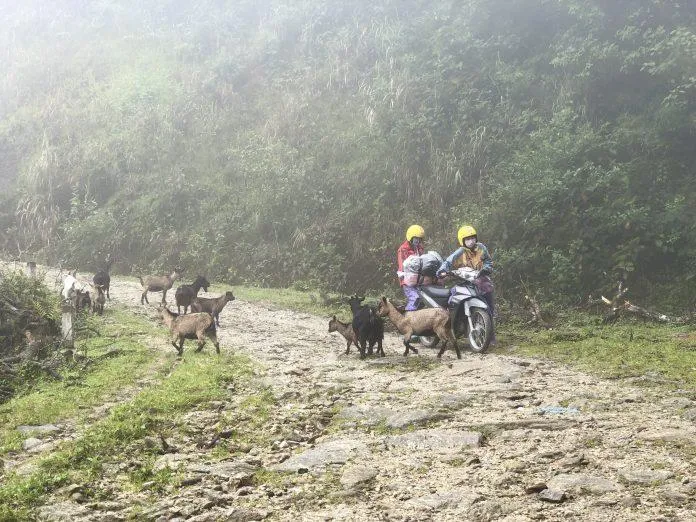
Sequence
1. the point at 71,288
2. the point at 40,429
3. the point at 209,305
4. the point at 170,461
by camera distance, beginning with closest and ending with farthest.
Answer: the point at 170,461
the point at 40,429
the point at 209,305
the point at 71,288

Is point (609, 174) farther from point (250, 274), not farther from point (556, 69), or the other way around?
point (250, 274)

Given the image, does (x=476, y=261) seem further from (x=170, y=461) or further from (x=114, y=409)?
(x=170, y=461)

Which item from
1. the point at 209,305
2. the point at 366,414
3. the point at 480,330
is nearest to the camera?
the point at 366,414

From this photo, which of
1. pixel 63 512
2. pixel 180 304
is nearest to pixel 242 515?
pixel 63 512

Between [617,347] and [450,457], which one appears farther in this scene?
[617,347]

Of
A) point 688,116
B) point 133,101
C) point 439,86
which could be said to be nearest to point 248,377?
Result: point 688,116

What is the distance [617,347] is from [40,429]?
7690 millimetres

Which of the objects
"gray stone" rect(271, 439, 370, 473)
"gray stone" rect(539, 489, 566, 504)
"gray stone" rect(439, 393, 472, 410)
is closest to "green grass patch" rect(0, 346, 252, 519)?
"gray stone" rect(271, 439, 370, 473)

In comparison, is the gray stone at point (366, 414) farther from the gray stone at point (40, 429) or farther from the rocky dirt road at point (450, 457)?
the gray stone at point (40, 429)

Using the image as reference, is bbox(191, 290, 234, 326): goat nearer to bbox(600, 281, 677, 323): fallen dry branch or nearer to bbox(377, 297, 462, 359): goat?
bbox(377, 297, 462, 359): goat

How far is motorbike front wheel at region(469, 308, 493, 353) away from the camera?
9.38 m

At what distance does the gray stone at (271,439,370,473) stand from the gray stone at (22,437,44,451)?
2476 mm

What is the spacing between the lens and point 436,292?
1014 centimetres

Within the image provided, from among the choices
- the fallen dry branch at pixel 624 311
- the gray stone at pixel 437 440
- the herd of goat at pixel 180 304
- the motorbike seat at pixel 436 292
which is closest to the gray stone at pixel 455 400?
the gray stone at pixel 437 440
